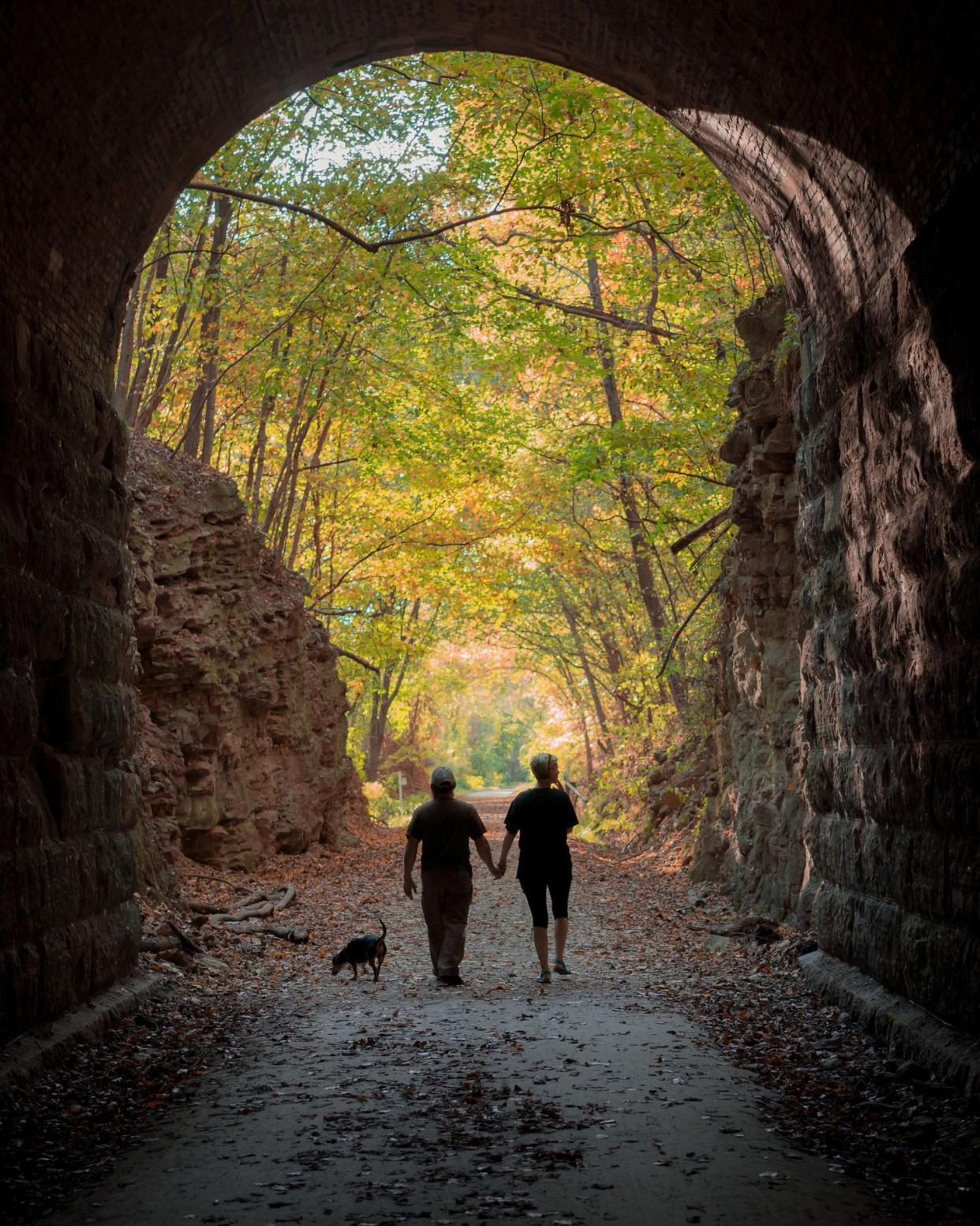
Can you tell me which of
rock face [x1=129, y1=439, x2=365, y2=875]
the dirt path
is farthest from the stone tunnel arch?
rock face [x1=129, y1=439, x2=365, y2=875]

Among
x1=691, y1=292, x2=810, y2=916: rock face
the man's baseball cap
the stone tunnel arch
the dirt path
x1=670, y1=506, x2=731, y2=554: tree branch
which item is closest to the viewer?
the dirt path

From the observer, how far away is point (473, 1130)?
4797mm

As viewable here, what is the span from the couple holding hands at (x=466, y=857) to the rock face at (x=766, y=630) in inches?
101

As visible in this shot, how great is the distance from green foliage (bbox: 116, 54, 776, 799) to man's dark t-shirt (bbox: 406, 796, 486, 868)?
6141 mm

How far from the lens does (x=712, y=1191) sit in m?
4.00

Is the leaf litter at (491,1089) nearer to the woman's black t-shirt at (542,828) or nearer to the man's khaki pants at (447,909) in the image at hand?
the man's khaki pants at (447,909)

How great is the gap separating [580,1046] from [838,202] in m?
4.92

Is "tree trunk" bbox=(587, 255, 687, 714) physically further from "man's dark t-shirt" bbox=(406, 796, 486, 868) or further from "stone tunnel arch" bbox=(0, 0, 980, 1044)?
"stone tunnel arch" bbox=(0, 0, 980, 1044)

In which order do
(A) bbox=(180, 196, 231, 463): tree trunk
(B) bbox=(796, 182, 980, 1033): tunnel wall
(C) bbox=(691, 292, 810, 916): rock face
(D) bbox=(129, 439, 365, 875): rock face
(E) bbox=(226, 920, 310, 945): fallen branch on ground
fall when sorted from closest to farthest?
(B) bbox=(796, 182, 980, 1033): tunnel wall
(E) bbox=(226, 920, 310, 945): fallen branch on ground
(C) bbox=(691, 292, 810, 916): rock face
(D) bbox=(129, 439, 365, 875): rock face
(A) bbox=(180, 196, 231, 463): tree trunk

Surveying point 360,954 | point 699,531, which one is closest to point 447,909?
point 360,954

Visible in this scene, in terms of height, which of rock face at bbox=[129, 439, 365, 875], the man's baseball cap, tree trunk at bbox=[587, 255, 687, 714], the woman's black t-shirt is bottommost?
the woman's black t-shirt

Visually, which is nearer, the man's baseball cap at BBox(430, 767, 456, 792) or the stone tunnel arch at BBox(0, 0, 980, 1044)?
the stone tunnel arch at BBox(0, 0, 980, 1044)

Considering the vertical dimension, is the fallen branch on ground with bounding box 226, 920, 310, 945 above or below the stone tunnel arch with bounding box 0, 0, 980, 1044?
below

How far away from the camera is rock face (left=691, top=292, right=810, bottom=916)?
1119cm
